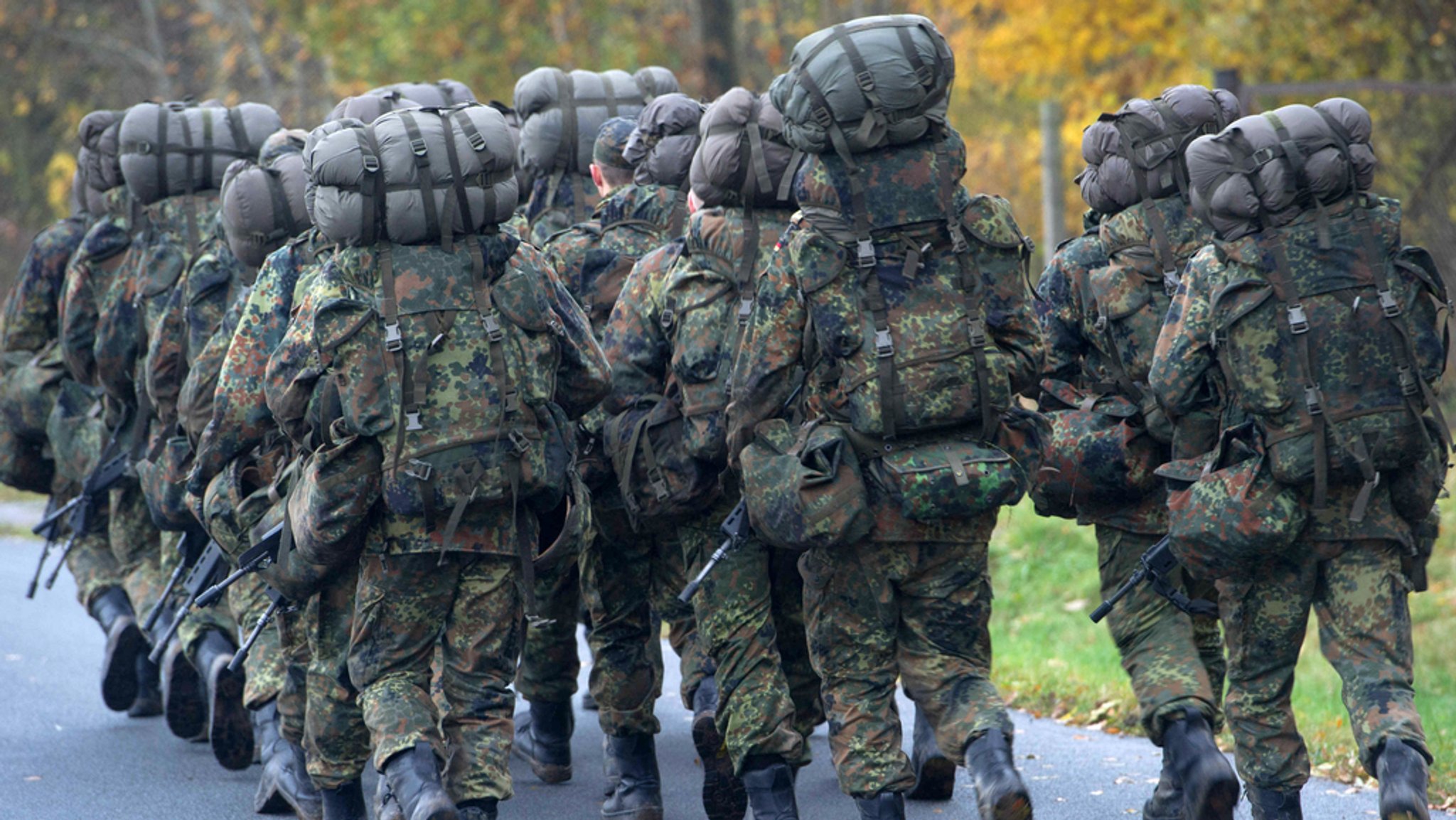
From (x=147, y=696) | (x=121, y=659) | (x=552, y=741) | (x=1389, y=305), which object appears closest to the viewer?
(x=1389, y=305)

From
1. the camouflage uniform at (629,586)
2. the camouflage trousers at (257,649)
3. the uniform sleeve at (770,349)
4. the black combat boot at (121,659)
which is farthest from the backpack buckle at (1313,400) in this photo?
the black combat boot at (121,659)

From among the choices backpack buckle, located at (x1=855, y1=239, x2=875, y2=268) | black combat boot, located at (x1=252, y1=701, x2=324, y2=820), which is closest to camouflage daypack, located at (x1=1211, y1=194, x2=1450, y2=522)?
backpack buckle, located at (x1=855, y1=239, x2=875, y2=268)

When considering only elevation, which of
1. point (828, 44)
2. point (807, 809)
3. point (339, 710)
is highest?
point (828, 44)

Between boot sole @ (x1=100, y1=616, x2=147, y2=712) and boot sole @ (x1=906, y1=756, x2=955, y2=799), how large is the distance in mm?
3558

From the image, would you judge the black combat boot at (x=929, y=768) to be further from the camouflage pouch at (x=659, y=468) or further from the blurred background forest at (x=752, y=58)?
the blurred background forest at (x=752, y=58)

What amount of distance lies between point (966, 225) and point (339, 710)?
2384mm

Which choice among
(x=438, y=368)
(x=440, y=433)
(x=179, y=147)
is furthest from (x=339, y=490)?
(x=179, y=147)

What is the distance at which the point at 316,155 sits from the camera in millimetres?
Result: 4883

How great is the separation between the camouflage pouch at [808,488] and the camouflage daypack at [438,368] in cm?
65

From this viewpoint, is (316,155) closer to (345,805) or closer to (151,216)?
(345,805)

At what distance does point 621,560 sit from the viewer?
20.1 ft

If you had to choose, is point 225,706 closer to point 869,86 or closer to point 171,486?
point 171,486

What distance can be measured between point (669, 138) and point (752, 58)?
23166mm

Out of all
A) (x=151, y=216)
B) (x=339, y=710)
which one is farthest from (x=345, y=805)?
(x=151, y=216)
